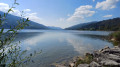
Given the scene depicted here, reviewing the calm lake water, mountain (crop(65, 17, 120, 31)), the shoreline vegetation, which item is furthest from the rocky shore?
mountain (crop(65, 17, 120, 31))

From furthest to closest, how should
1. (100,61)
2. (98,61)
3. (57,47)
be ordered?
(57,47)
(98,61)
(100,61)

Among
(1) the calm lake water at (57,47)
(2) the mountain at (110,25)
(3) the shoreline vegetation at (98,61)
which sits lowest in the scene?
(1) the calm lake water at (57,47)

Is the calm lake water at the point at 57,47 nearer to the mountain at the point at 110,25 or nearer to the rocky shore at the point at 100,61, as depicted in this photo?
the rocky shore at the point at 100,61

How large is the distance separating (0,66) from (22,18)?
1233 millimetres

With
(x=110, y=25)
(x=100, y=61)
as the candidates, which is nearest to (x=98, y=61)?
(x=100, y=61)

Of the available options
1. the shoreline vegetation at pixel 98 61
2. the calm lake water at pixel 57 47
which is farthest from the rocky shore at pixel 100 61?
the calm lake water at pixel 57 47

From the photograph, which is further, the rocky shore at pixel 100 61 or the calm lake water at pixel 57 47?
the calm lake water at pixel 57 47

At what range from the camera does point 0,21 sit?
190 centimetres

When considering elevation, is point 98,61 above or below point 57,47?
above

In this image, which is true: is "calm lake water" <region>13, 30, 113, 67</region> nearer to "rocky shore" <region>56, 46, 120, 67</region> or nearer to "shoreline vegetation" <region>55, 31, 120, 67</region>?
"shoreline vegetation" <region>55, 31, 120, 67</region>

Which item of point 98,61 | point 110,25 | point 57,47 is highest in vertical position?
point 110,25

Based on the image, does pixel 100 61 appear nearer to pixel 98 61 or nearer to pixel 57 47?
pixel 98 61

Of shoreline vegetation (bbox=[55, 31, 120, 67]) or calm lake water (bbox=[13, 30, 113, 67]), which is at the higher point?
shoreline vegetation (bbox=[55, 31, 120, 67])

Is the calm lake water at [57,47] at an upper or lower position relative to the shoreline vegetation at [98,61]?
lower
